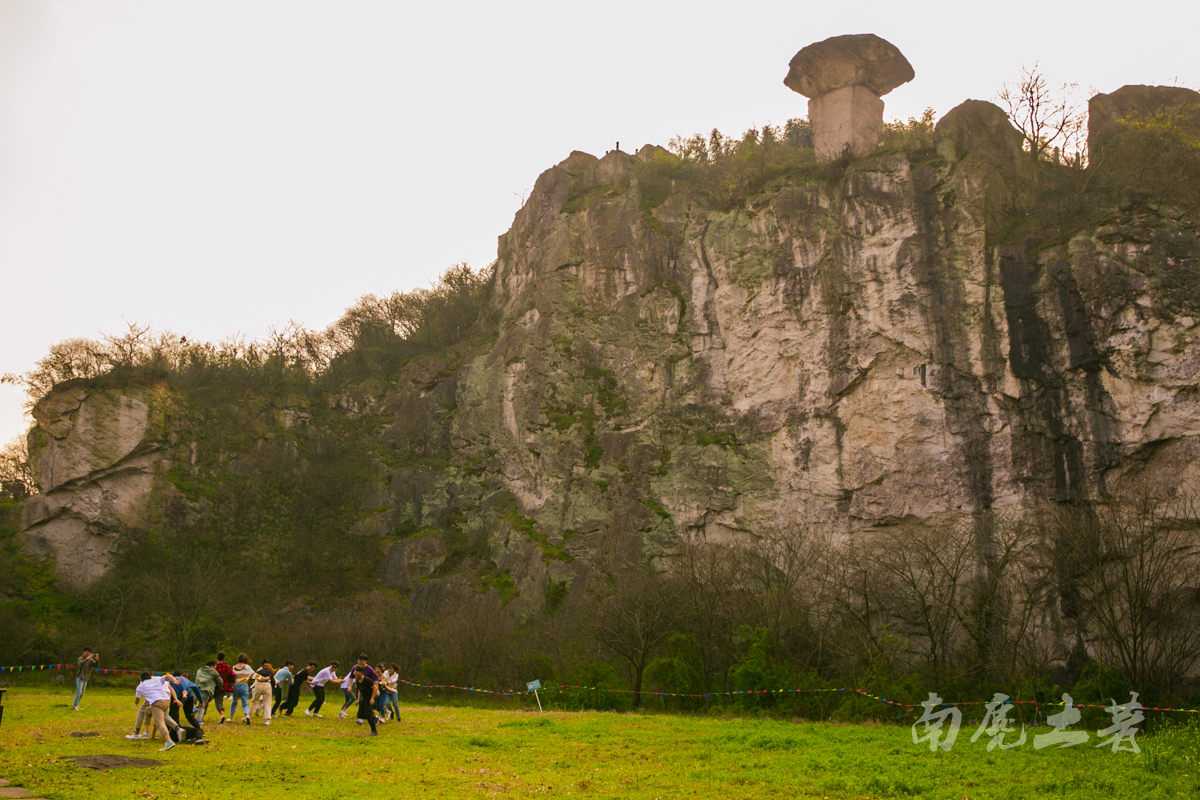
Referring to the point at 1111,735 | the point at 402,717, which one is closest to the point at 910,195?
the point at 1111,735

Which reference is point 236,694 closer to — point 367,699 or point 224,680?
point 224,680

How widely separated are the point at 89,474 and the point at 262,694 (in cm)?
3050

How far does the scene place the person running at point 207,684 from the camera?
16.5 meters

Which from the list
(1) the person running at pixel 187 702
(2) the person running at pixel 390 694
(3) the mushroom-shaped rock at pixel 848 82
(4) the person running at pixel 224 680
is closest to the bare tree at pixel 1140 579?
(2) the person running at pixel 390 694

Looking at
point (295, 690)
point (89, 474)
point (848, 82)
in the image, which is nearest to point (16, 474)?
point (89, 474)

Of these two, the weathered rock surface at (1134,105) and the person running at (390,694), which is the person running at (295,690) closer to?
the person running at (390,694)

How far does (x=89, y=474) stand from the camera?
43.0 metres

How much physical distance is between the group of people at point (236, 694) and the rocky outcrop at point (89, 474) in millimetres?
25078

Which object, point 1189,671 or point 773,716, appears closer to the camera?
point 773,716

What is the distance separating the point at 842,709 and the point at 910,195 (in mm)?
22593

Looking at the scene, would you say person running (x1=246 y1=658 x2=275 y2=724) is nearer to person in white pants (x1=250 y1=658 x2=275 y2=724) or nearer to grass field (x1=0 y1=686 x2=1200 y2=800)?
person in white pants (x1=250 y1=658 x2=275 y2=724)

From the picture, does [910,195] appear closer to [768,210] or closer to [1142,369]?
[768,210]

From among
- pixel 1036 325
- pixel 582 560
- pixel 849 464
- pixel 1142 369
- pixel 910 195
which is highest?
pixel 910 195

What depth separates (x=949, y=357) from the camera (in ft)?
110
